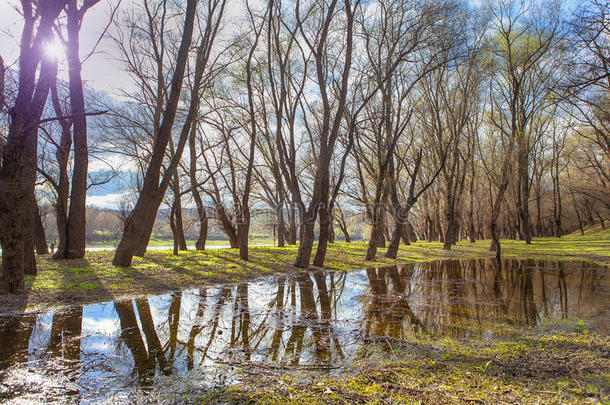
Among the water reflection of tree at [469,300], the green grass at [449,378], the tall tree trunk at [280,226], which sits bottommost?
the water reflection of tree at [469,300]

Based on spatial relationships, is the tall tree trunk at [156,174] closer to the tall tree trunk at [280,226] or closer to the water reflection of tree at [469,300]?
the water reflection of tree at [469,300]

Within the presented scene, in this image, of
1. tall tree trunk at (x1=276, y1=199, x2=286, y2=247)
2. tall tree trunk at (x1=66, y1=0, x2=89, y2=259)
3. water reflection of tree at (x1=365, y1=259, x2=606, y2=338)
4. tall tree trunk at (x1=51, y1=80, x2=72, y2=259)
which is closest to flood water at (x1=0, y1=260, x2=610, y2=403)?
water reflection of tree at (x1=365, y1=259, x2=606, y2=338)

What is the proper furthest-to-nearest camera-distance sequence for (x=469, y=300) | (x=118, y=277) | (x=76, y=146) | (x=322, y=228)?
(x=322, y=228)
(x=76, y=146)
(x=118, y=277)
(x=469, y=300)

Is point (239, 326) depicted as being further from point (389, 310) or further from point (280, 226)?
point (280, 226)

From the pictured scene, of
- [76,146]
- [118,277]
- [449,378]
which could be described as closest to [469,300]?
[449,378]

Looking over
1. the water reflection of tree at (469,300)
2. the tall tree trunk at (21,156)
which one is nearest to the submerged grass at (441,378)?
the water reflection of tree at (469,300)

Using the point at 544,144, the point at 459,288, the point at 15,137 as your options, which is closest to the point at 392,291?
the point at 459,288

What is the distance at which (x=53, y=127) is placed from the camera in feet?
47.7

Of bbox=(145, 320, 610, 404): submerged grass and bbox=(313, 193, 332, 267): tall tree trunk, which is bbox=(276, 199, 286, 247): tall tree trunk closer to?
bbox=(313, 193, 332, 267): tall tree trunk

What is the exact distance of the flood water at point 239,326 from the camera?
10.7ft

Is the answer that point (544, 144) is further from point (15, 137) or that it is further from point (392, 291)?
point (15, 137)

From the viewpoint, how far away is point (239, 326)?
491 cm

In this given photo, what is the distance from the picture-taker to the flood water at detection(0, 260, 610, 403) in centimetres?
325

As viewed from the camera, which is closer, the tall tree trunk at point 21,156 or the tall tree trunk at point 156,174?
the tall tree trunk at point 21,156
